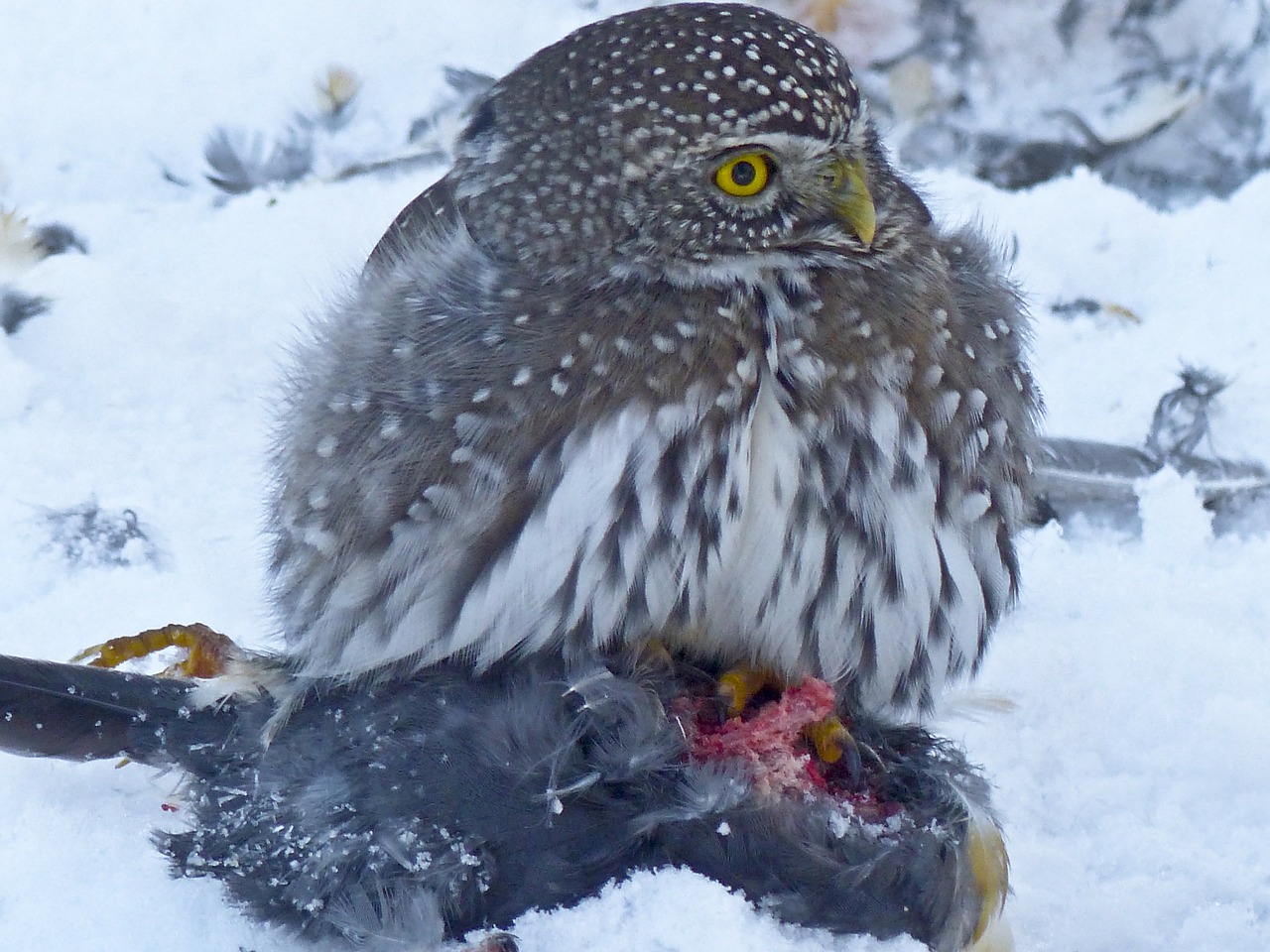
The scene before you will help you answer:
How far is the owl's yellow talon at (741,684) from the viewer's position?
206 centimetres

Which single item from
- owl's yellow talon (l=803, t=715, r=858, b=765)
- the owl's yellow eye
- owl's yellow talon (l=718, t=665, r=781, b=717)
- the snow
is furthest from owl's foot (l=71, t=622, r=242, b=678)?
the owl's yellow eye

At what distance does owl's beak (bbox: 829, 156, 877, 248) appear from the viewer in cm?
195

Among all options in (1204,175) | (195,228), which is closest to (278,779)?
(195,228)

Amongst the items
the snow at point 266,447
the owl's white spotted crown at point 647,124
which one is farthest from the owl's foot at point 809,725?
the owl's white spotted crown at point 647,124

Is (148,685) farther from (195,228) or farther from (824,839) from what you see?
(195,228)

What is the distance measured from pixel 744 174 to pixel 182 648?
42.6 inches

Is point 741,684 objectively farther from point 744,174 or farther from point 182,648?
point 182,648

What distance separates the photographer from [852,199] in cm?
196

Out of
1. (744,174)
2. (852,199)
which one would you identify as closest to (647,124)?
(744,174)

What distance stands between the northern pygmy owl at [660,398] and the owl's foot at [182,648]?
0.60 ft

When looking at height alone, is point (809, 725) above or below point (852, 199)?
below

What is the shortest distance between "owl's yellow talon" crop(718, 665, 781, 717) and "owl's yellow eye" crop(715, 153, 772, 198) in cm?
64

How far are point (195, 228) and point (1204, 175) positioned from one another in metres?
2.45

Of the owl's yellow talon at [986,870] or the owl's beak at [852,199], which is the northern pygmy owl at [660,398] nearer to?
the owl's beak at [852,199]
